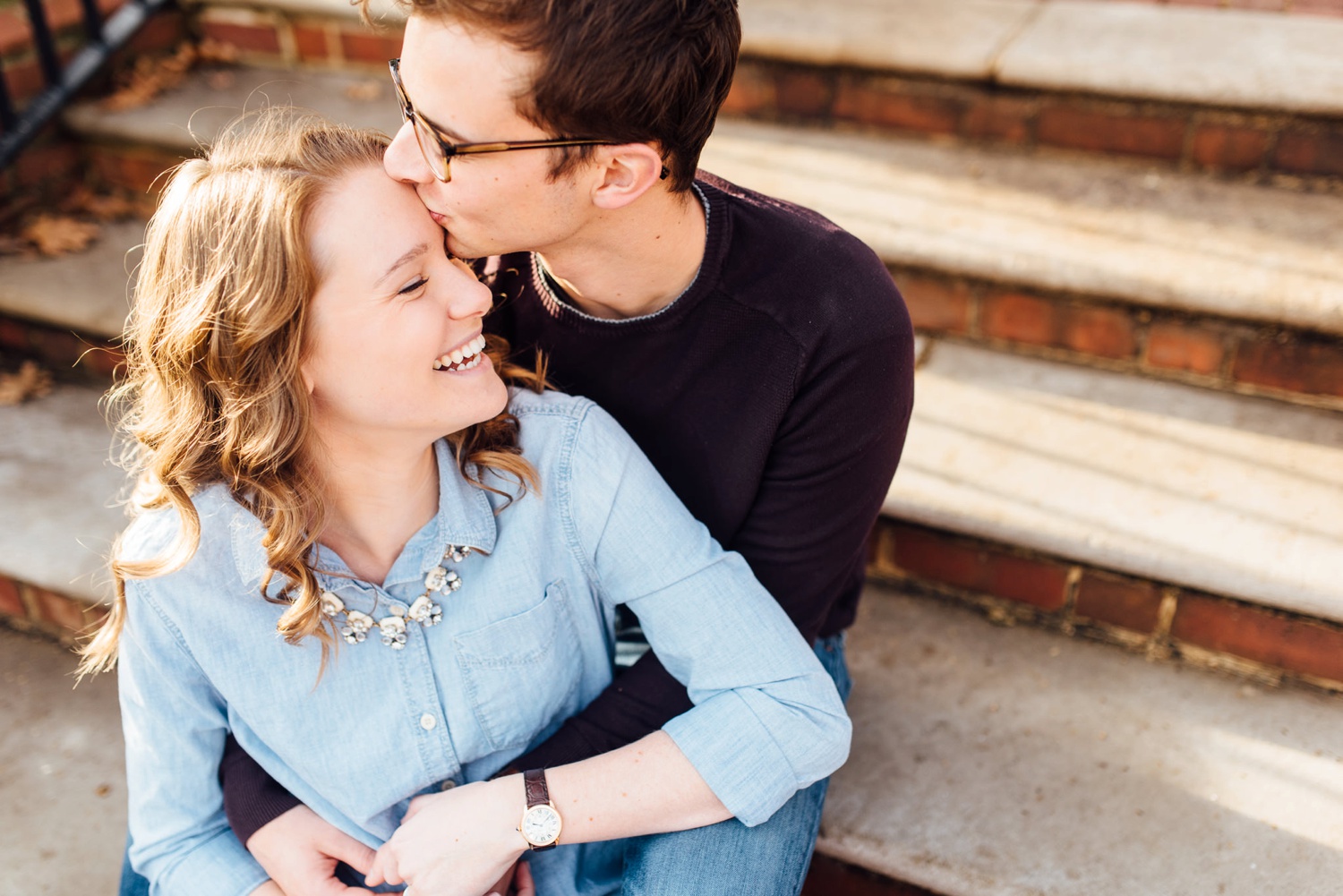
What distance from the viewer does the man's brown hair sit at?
1.35 metres

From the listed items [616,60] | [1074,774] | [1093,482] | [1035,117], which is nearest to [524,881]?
[1074,774]

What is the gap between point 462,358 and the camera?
1.46 metres

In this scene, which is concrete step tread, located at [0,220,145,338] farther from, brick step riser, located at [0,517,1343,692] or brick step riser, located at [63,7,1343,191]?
brick step riser, located at [63,7,1343,191]

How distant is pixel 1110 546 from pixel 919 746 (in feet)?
1.68

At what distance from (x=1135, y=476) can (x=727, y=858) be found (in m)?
1.17

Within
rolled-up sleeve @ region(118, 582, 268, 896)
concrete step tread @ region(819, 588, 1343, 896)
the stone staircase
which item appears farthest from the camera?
the stone staircase

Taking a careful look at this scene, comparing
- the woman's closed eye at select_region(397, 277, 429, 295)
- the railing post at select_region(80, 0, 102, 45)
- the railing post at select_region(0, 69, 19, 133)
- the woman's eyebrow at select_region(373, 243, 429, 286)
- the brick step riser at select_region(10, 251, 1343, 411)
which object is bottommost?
the brick step riser at select_region(10, 251, 1343, 411)

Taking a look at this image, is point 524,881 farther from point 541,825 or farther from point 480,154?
point 480,154

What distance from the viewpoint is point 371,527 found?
61.8 inches

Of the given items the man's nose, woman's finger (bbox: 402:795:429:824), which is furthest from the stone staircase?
the man's nose

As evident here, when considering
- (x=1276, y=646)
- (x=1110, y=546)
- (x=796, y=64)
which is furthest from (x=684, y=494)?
(x=796, y=64)

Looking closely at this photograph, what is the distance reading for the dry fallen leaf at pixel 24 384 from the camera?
2715 mm

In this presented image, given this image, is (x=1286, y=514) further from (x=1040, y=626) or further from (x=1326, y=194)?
(x=1326, y=194)

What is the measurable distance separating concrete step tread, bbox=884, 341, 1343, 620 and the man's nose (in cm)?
114
